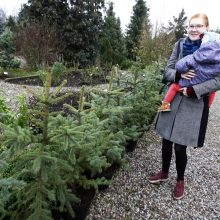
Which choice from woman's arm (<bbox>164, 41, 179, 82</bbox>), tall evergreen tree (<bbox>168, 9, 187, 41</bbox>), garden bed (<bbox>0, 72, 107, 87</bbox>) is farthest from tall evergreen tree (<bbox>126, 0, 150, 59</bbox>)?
woman's arm (<bbox>164, 41, 179, 82</bbox>)

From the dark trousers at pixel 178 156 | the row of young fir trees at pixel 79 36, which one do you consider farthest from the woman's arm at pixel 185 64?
the row of young fir trees at pixel 79 36

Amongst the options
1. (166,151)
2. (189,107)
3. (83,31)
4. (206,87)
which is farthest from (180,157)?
(83,31)

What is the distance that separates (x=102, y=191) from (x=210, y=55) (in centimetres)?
190

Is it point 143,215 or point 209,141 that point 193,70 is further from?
point 209,141

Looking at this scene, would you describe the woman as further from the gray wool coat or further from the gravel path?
the gravel path

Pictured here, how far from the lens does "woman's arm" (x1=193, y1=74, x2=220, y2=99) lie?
2885 millimetres

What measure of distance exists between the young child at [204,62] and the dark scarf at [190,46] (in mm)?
80

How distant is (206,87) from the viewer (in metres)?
2.88

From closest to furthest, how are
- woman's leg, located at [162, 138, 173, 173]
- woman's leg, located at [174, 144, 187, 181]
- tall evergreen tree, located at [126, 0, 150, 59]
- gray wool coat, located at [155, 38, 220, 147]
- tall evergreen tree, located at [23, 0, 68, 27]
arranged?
gray wool coat, located at [155, 38, 220, 147]
woman's leg, located at [174, 144, 187, 181]
woman's leg, located at [162, 138, 173, 173]
tall evergreen tree, located at [23, 0, 68, 27]
tall evergreen tree, located at [126, 0, 150, 59]

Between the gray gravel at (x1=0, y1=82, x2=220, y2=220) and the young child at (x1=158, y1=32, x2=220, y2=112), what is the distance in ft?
4.28

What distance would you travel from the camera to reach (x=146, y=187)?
3744mm

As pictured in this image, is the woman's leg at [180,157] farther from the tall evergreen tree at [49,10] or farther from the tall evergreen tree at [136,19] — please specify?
the tall evergreen tree at [136,19]

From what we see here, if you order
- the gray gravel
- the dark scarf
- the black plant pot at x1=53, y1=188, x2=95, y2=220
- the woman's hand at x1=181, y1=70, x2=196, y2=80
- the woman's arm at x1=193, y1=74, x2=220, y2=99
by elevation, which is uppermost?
the dark scarf

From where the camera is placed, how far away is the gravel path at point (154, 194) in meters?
3.25
